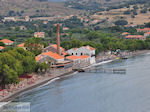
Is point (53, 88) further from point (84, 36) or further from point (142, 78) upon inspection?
point (84, 36)

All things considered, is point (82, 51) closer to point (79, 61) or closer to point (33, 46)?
point (79, 61)

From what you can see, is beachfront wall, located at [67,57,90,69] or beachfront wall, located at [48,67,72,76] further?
beachfront wall, located at [67,57,90,69]

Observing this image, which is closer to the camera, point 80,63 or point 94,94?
point 94,94

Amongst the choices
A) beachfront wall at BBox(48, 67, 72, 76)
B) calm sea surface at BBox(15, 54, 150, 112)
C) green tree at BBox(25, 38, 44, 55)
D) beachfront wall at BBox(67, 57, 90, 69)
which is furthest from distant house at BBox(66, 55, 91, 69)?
calm sea surface at BBox(15, 54, 150, 112)

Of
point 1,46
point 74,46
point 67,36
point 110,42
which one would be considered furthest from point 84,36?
point 1,46

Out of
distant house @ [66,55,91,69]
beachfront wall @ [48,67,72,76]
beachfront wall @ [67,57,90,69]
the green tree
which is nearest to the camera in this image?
beachfront wall @ [48,67,72,76]

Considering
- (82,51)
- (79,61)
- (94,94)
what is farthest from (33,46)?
(94,94)

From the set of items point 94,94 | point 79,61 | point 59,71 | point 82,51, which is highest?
point 94,94

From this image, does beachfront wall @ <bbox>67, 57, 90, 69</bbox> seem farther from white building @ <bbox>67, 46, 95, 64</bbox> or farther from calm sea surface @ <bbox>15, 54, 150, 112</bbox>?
calm sea surface @ <bbox>15, 54, 150, 112</bbox>

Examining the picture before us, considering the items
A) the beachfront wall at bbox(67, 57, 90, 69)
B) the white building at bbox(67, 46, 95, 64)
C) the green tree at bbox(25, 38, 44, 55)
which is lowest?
the beachfront wall at bbox(67, 57, 90, 69)
